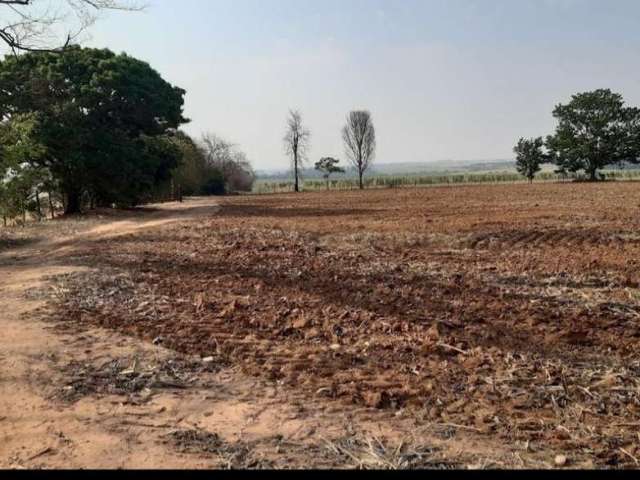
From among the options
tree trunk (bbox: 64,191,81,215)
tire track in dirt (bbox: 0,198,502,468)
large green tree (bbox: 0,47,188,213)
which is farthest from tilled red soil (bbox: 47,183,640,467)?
tree trunk (bbox: 64,191,81,215)

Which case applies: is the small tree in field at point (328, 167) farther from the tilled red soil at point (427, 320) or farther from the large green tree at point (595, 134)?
the tilled red soil at point (427, 320)

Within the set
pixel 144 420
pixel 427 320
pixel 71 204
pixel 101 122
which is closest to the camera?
pixel 144 420

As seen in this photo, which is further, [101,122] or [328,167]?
[328,167]

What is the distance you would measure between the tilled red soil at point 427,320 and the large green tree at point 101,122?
998cm

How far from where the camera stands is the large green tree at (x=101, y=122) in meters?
19.6

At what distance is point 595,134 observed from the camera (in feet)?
166

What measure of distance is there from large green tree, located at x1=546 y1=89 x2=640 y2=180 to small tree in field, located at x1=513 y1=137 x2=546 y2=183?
3.41 metres

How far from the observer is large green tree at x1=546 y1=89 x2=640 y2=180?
49.8m

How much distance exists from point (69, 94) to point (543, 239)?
55.7 ft

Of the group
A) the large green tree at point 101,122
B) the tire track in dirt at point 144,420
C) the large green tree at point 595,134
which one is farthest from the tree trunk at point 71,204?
the large green tree at point 595,134

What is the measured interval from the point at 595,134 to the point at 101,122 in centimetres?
4334

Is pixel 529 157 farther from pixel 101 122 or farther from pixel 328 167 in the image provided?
pixel 101 122

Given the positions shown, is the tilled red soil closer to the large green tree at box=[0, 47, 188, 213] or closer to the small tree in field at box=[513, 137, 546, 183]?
the large green tree at box=[0, 47, 188, 213]

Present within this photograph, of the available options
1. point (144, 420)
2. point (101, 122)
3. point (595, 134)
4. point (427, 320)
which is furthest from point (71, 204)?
point (595, 134)
